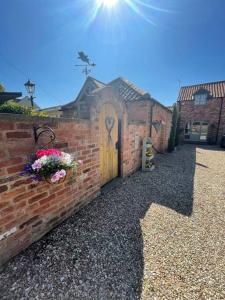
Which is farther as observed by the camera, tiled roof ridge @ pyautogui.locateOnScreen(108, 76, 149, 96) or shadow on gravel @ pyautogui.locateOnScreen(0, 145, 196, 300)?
tiled roof ridge @ pyautogui.locateOnScreen(108, 76, 149, 96)

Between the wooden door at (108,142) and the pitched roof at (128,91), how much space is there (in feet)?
11.1

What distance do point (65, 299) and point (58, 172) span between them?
1.40m

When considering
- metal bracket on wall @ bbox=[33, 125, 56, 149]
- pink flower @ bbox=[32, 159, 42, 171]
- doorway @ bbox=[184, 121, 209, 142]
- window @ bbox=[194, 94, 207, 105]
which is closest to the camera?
pink flower @ bbox=[32, 159, 42, 171]

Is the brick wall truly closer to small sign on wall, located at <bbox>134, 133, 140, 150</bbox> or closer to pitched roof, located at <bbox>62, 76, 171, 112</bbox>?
small sign on wall, located at <bbox>134, 133, 140, 150</bbox>

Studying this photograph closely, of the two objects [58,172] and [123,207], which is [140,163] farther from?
[58,172]

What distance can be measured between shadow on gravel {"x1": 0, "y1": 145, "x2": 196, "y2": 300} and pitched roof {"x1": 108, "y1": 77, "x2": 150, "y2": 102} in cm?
574

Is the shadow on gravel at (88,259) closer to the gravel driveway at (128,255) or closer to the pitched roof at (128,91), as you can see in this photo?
the gravel driveway at (128,255)

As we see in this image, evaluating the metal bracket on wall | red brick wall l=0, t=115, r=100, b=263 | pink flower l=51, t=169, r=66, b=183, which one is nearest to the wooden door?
red brick wall l=0, t=115, r=100, b=263

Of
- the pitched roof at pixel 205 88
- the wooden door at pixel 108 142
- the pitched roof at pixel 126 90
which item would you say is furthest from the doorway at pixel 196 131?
the wooden door at pixel 108 142

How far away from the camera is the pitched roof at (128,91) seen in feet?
25.7

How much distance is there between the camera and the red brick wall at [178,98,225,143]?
15.9m

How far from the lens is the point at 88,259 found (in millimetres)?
2172

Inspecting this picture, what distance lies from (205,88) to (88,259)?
20.4 metres

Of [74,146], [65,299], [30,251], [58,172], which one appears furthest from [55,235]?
[74,146]
